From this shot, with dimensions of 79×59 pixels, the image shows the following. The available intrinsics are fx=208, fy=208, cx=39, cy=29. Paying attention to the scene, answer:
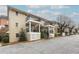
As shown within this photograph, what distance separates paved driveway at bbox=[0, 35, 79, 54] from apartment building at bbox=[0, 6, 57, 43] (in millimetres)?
125

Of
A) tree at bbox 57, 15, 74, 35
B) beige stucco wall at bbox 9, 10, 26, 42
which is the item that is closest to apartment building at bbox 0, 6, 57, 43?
beige stucco wall at bbox 9, 10, 26, 42

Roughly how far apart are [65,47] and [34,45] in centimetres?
61

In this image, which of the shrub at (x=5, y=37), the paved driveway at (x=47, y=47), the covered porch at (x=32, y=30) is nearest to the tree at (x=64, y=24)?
the paved driveway at (x=47, y=47)

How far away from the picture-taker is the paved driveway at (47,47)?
13.2ft

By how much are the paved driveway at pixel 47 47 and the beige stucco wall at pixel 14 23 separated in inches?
7.6

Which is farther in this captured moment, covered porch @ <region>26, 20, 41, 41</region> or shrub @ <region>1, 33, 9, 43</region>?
covered porch @ <region>26, 20, 41, 41</region>

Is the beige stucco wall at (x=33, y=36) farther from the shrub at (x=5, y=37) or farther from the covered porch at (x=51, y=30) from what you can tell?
the shrub at (x=5, y=37)

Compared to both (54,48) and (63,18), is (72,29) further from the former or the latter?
(54,48)

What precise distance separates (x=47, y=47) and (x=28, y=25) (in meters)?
0.57

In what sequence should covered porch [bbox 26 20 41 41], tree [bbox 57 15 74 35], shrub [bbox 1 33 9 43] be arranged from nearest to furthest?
shrub [bbox 1 33 9 43] < covered porch [bbox 26 20 41 41] < tree [bbox 57 15 74 35]

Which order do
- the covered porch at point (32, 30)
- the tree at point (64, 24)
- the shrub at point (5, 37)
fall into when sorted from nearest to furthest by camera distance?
the shrub at point (5, 37) < the covered porch at point (32, 30) < the tree at point (64, 24)

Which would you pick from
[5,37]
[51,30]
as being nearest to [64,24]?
[51,30]

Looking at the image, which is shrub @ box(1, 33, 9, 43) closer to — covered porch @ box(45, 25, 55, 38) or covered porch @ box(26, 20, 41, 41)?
covered porch @ box(26, 20, 41, 41)

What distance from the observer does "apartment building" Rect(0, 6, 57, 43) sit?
13.1ft
